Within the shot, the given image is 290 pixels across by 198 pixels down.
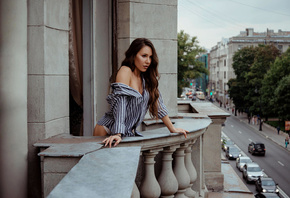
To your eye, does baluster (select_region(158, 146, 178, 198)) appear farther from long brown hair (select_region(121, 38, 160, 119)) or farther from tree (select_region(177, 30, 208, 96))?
tree (select_region(177, 30, 208, 96))

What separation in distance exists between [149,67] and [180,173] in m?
1.10

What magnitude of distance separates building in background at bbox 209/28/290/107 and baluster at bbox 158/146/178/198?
274ft

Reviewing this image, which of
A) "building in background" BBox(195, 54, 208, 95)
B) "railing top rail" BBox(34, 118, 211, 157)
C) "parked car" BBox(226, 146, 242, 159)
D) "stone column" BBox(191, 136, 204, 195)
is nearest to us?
"railing top rail" BBox(34, 118, 211, 157)

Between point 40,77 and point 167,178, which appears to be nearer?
point 167,178

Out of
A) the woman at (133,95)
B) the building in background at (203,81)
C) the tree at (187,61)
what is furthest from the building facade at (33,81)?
the building in background at (203,81)

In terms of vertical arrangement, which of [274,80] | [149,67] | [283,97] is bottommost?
[283,97]

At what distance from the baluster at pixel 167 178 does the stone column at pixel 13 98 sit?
3.97 ft

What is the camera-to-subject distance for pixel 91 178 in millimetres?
2418

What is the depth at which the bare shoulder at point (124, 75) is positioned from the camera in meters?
4.03

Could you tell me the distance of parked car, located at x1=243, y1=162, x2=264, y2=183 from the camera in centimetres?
2891

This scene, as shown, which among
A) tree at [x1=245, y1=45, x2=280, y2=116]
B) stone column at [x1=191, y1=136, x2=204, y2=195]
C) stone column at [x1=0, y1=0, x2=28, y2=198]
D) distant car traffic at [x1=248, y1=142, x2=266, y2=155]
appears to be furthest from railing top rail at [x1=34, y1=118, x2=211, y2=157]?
tree at [x1=245, y1=45, x2=280, y2=116]

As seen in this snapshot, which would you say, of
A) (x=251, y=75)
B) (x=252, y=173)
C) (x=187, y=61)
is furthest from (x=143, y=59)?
(x=251, y=75)

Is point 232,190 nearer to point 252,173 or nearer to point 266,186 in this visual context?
point 266,186

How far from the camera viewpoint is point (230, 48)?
325ft
